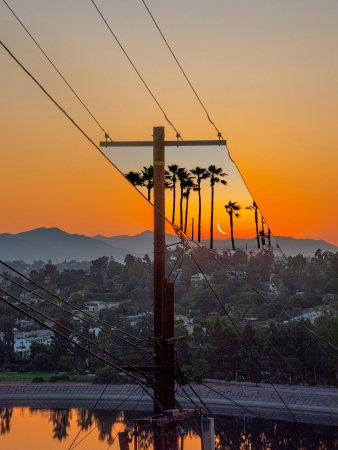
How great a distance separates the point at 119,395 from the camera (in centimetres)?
5228

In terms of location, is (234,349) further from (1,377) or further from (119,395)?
(1,377)

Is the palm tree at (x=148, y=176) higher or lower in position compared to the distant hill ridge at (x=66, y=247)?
lower

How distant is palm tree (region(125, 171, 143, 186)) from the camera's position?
7616 mm

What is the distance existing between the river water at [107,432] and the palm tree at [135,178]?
2511 centimetres

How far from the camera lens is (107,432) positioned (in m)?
41.1

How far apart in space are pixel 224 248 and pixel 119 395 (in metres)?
45.0

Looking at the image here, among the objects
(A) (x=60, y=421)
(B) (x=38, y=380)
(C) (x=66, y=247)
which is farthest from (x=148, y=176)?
(C) (x=66, y=247)

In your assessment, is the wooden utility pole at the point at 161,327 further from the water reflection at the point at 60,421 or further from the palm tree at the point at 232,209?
the water reflection at the point at 60,421

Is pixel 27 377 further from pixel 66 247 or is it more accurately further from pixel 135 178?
pixel 66 247

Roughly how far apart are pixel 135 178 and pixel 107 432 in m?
35.0

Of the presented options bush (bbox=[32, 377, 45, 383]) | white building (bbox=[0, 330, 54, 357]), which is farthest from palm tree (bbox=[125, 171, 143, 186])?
white building (bbox=[0, 330, 54, 357])

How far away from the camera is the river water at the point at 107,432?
3684 cm

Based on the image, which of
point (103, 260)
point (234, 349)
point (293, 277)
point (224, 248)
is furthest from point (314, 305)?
point (224, 248)

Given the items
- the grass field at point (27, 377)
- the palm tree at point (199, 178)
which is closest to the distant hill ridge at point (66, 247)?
the grass field at point (27, 377)
